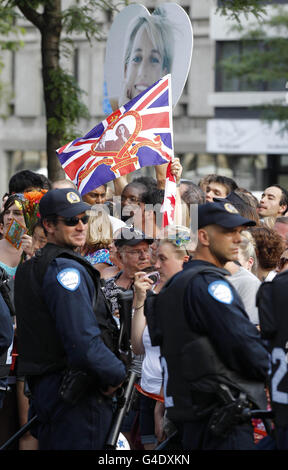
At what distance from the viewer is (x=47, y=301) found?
4.39 m

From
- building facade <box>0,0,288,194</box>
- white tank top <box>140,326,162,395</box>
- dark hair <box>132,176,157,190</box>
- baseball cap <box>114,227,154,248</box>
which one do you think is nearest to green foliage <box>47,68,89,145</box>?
A: dark hair <box>132,176,157,190</box>

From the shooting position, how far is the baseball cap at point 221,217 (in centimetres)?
423

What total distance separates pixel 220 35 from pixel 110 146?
23023mm

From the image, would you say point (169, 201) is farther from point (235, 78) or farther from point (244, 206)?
point (235, 78)

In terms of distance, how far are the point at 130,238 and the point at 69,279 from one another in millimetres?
1435

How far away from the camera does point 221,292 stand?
3961 mm

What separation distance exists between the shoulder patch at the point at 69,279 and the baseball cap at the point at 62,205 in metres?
0.39

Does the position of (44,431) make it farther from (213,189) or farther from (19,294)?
(213,189)

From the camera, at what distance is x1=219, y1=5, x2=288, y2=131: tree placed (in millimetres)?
24281

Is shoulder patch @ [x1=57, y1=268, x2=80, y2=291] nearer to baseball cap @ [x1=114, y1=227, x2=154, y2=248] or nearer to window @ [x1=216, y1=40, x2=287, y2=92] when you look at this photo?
baseball cap @ [x1=114, y1=227, x2=154, y2=248]

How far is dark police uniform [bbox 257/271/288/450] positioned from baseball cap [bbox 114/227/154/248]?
1734mm

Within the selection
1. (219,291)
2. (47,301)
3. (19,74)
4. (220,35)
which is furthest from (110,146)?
(19,74)

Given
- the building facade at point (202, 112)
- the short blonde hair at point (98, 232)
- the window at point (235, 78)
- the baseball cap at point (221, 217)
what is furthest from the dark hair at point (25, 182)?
the window at point (235, 78)

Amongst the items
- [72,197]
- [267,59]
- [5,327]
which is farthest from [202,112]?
[72,197]
